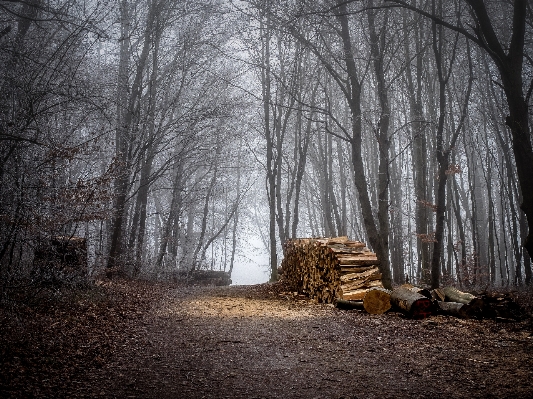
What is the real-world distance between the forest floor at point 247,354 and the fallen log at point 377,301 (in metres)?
0.24

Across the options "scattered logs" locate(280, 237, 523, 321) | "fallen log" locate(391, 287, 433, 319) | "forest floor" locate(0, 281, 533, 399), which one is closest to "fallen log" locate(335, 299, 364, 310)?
"scattered logs" locate(280, 237, 523, 321)

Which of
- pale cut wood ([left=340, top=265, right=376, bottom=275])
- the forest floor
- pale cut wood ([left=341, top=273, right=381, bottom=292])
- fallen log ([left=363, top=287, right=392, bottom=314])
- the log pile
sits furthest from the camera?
pale cut wood ([left=340, top=265, right=376, bottom=275])

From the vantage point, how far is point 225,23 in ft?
51.9

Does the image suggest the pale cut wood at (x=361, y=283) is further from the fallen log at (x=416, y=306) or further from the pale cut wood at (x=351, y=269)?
the fallen log at (x=416, y=306)

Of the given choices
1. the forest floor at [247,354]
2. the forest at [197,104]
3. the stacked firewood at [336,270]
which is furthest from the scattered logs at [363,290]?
the forest at [197,104]

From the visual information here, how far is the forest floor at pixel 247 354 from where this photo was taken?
3311mm

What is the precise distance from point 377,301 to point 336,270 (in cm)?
143

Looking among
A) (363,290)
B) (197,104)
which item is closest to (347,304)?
(363,290)

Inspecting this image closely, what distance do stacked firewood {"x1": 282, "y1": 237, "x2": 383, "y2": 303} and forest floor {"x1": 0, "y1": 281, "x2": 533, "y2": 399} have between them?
119cm

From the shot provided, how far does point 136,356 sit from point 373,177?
652 inches

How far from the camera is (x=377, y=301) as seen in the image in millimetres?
6812

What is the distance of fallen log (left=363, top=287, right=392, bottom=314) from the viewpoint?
678 centimetres

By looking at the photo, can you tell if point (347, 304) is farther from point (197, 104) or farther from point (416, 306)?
point (197, 104)

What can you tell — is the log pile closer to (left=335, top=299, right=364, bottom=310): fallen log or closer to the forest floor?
the forest floor
